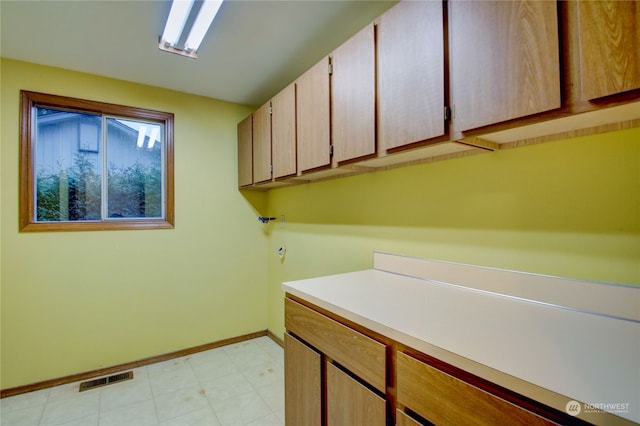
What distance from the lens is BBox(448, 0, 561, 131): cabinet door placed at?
85cm

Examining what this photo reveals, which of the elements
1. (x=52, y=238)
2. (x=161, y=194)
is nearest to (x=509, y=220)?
(x=161, y=194)

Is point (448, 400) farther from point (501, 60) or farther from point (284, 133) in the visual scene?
point (284, 133)

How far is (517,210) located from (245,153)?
231cm

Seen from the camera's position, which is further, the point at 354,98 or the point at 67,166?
the point at 67,166

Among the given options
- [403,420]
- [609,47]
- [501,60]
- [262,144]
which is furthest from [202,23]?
[403,420]

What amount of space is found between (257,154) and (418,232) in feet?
5.19

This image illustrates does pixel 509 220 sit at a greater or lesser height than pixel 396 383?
greater

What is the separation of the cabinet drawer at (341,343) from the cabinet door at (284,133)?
1.01 metres

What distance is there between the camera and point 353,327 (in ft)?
3.68

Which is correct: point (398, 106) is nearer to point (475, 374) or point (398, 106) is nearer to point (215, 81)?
point (475, 374)

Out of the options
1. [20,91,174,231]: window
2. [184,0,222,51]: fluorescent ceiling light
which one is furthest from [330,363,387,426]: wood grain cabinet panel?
[20,91,174,231]: window

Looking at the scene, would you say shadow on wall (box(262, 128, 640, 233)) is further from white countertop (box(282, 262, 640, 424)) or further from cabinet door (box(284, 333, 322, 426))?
cabinet door (box(284, 333, 322, 426))

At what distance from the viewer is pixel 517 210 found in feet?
3.99

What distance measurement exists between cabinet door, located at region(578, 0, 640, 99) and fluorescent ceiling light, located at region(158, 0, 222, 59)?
1553 mm
